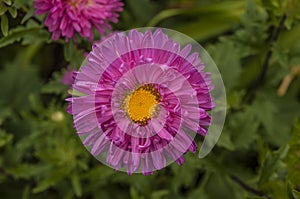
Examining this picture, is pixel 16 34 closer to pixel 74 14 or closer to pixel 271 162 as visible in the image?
pixel 74 14

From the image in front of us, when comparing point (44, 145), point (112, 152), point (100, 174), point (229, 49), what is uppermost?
point (112, 152)

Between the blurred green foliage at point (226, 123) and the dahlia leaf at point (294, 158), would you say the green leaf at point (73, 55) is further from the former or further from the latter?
the dahlia leaf at point (294, 158)

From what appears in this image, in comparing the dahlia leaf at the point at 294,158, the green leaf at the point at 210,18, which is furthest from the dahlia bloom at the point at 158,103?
the green leaf at the point at 210,18

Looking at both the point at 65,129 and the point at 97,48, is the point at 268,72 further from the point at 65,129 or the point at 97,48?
the point at 97,48

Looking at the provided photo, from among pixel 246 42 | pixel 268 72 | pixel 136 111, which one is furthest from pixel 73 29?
pixel 268 72

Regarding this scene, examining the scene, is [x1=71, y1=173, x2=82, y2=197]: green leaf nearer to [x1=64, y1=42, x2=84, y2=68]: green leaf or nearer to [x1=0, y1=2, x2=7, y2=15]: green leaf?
[x1=64, y1=42, x2=84, y2=68]: green leaf
